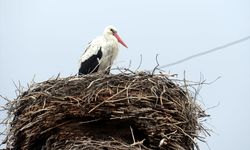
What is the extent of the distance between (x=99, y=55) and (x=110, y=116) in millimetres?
1969

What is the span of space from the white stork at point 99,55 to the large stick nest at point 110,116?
5.26ft

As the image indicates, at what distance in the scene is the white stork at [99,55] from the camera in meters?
7.04

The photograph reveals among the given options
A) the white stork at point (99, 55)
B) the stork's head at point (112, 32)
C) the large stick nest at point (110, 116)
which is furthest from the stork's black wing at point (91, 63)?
the large stick nest at point (110, 116)

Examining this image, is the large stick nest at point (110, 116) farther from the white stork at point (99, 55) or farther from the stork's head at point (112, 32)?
the stork's head at point (112, 32)

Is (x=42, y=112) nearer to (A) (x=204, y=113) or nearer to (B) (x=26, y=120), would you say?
(B) (x=26, y=120)

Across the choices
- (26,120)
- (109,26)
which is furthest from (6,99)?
(109,26)

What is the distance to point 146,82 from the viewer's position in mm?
5348

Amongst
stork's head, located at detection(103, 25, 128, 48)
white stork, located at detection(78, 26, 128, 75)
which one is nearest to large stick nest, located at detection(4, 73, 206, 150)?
white stork, located at detection(78, 26, 128, 75)

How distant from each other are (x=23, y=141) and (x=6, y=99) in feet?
1.33

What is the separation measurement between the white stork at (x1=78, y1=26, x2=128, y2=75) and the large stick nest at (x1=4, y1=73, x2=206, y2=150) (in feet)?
5.26

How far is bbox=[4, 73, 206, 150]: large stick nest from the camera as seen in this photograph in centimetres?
514

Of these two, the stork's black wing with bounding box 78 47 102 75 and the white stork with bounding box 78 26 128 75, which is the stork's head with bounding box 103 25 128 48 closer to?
the white stork with bounding box 78 26 128 75

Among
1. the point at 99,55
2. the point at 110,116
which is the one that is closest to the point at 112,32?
the point at 99,55

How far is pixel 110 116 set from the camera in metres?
5.18
